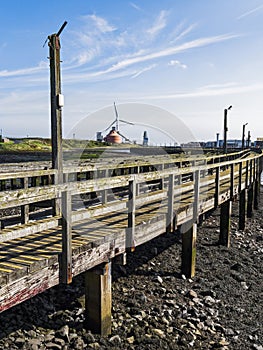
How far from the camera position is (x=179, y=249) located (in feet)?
37.9

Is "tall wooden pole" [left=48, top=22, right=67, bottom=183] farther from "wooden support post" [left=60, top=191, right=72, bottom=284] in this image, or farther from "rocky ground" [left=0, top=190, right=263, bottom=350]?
"rocky ground" [left=0, top=190, right=263, bottom=350]

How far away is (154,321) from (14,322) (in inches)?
103

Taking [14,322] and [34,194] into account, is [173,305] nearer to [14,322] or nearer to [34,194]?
[14,322]

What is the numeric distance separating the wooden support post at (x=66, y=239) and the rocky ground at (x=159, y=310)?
158 cm

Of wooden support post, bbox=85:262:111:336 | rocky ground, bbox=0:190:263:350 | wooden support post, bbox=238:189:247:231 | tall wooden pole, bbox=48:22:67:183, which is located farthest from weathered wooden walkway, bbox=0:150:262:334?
wooden support post, bbox=238:189:247:231

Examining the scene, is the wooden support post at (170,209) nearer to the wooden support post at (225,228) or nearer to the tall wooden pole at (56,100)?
the tall wooden pole at (56,100)

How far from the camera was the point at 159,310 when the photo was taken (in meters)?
7.81

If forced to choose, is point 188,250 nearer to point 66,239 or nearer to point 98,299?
point 98,299

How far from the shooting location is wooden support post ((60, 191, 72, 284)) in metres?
5.09

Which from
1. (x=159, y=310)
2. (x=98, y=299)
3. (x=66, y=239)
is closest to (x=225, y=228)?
(x=159, y=310)

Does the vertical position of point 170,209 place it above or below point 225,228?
above

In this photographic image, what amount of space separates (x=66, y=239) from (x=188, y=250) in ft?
17.2

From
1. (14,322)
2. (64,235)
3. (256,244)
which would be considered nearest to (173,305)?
(14,322)

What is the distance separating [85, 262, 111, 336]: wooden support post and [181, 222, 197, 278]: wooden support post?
3.59 metres
